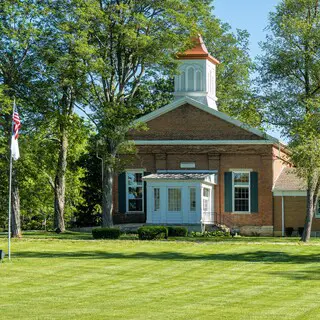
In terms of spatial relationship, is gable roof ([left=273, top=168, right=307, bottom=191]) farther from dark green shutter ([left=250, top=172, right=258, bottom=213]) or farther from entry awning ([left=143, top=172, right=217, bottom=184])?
entry awning ([left=143, top=172, right=217, bottom=184])

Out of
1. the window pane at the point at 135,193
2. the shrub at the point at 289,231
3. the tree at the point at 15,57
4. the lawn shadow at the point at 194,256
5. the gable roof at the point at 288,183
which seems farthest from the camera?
the window pane at the point at 135,193

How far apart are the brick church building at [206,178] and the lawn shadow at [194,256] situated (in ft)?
54.9

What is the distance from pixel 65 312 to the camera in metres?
20.0

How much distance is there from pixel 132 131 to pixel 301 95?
12739 mm

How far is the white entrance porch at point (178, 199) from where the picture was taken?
52938 mm

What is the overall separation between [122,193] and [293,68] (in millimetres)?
14069

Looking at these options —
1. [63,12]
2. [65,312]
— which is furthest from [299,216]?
[65,312]

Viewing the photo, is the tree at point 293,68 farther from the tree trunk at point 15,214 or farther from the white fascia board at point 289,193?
the tree trunk at point 15,214

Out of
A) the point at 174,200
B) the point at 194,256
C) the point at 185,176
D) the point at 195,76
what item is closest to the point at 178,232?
the point at 174,200

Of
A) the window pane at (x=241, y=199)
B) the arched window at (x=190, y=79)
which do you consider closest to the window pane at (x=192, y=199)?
the window pane at (x=241, y=199)

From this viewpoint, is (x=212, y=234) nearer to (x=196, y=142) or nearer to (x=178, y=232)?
(x=178, y=232)

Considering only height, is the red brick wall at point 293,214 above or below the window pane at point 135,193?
below

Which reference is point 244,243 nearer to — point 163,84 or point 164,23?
point 164,23

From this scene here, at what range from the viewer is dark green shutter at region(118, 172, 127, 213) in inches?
2199
